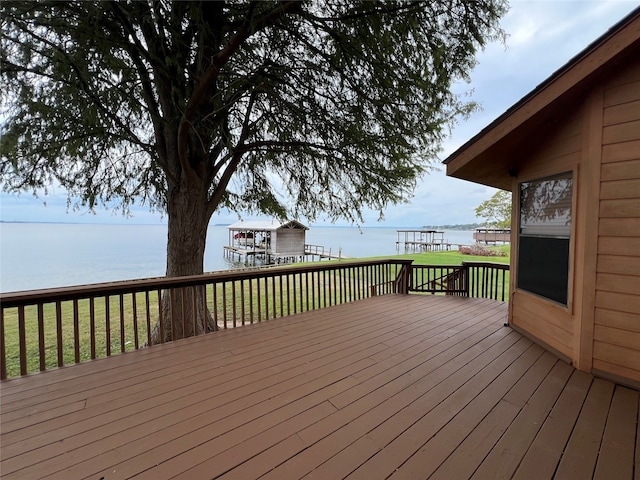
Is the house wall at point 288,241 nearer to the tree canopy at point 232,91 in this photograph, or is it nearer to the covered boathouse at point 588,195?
the tree canopy at point 232,91

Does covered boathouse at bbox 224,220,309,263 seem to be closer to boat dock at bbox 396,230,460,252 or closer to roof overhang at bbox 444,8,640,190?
boat dock at bbox 396,230,460,252

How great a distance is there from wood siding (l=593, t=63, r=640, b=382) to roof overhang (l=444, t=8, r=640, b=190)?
0.89 feet

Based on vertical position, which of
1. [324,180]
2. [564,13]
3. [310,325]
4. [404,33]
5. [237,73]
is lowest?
[310,325]

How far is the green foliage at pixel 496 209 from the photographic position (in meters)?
19.0

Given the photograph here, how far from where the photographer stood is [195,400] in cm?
215

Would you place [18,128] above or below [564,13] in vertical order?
below

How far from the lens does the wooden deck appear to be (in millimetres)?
1532

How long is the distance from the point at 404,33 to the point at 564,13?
1.85m

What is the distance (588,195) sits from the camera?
2547 millimetres

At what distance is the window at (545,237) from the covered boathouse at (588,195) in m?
→ 0.01

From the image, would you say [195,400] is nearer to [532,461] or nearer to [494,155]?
[532,461]

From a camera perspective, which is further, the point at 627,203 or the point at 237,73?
the point at 237,73

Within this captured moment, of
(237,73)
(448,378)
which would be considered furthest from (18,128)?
(448,378)

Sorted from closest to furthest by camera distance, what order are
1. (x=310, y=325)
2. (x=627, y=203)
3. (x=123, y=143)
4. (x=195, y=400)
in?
1. (x=195, y=400)
2. (x=627, y=203)
3. (x=310, y=325)
4. (x=123, y=143)
